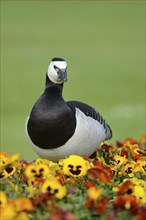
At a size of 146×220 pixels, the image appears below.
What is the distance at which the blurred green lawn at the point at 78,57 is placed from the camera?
8.58 metres

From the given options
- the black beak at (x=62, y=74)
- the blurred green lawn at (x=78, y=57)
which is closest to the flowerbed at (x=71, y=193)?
the black beak at (x=62, y=74)

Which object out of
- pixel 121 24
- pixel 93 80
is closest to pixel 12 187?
pixel 93 80

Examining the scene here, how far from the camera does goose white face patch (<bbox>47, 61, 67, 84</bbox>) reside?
171 inches

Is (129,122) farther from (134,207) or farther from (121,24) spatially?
(121,24)

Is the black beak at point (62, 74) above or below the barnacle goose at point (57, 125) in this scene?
above

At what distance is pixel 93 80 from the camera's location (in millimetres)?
10812

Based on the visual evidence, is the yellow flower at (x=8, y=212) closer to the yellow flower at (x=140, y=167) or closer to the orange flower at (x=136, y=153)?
the yellow flower at (x=140, y=167)

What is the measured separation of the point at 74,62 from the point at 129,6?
7.23 m

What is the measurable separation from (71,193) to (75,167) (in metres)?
0.32

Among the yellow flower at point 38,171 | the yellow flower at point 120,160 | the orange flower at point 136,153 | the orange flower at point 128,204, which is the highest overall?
the yellow flower at point 38,171

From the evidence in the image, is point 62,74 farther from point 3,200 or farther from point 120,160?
point 3,200

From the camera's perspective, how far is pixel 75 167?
11.6 ft

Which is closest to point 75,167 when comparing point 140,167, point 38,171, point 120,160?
point 38,171

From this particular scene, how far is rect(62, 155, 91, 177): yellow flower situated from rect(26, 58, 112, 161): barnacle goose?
77 cm
